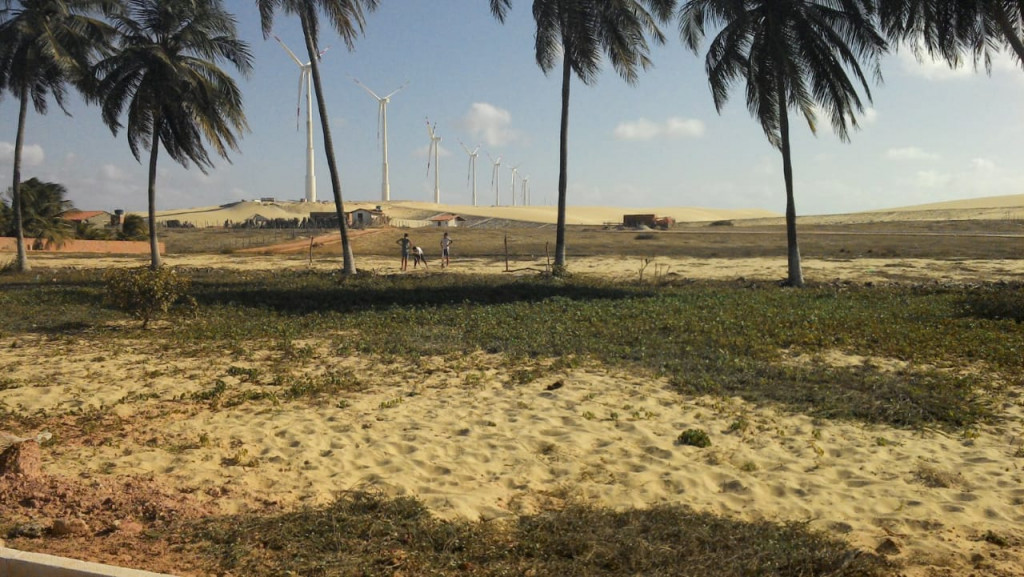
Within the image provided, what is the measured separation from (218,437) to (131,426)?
1.12 meters

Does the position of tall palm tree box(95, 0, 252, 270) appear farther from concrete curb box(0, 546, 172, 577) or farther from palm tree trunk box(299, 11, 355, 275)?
concrete curb box(0, 546, 172, 577)

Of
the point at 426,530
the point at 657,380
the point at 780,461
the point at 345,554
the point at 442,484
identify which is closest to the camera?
the point at 345,554

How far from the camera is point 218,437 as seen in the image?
25.3ft

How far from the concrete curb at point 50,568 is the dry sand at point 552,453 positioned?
1.47m

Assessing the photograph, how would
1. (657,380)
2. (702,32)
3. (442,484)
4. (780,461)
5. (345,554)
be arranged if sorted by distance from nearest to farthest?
(345,554)
(442,484)
(780,461)
(657,380)
(702,32)

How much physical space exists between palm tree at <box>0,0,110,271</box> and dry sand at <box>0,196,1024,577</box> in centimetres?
1926

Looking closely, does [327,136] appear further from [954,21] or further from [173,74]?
[954,21]

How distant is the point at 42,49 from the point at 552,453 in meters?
25.5

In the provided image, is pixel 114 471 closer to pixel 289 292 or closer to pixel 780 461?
pixel 780 461

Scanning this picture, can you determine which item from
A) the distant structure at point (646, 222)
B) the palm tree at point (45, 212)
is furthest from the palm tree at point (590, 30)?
the distant structure at point (646, 222)

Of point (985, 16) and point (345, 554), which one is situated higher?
point (985, 16)

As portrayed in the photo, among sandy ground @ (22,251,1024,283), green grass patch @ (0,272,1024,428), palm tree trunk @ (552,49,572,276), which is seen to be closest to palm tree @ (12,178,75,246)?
sandy ground @ (22,251,1024,283)

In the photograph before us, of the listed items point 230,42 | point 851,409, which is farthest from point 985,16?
point 230,42

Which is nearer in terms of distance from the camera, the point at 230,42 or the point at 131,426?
the point at 131,426
